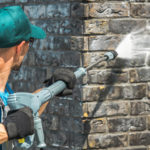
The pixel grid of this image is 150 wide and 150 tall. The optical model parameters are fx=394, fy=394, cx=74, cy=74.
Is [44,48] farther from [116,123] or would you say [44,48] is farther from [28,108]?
[28,108]

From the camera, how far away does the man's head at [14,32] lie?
9.99 feet

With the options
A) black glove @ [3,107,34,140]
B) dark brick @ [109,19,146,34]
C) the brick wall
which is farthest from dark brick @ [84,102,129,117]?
black glove @ [3,107,34,140]

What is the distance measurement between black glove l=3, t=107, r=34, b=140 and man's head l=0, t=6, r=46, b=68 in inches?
21.4

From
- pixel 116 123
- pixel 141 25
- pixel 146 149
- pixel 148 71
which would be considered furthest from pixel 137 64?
pixel 146 149

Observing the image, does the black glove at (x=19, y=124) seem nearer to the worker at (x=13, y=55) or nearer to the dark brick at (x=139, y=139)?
the worker at (x=13, y=55)

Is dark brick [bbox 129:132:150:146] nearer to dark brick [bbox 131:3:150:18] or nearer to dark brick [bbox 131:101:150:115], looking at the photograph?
dark brick [bbox 131:101:150:115]

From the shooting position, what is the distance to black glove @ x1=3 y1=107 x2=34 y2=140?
2.88m

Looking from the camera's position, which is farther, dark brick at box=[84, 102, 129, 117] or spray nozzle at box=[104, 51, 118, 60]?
dark brick at box=[84, 102, 129, 117]

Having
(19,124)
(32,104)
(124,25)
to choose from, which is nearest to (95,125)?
(124,25)

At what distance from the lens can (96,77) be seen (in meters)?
4.49

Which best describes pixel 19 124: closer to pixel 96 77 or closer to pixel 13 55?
pixel 13 55

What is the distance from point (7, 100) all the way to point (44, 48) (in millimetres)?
1867

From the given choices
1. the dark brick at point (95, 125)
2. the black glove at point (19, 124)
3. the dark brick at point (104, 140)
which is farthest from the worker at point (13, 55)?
the dark brick at point (104, 140)

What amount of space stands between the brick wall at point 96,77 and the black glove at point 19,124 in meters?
1.61
